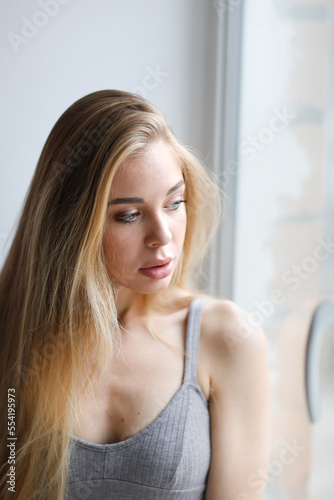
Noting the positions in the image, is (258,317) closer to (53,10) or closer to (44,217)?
(44,217)

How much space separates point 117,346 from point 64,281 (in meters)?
0.18

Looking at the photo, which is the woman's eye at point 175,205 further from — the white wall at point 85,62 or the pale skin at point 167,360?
the white wall at point 85,62

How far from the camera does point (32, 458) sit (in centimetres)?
106

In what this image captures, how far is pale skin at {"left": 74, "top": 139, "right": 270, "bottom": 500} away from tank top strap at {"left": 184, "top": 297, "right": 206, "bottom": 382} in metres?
0.01

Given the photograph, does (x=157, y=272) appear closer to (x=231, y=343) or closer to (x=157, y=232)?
(x=157, y=232)

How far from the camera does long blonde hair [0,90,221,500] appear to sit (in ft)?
3.18

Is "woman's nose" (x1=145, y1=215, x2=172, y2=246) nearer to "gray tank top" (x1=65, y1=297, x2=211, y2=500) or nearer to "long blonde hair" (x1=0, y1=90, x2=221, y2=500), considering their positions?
"long blonde hair" (x1=0, y1=90, x2=221, y2=500)

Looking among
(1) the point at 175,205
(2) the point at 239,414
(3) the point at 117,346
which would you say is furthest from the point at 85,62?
(2) the point at 239,414

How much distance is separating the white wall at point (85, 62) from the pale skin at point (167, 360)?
1.22ft

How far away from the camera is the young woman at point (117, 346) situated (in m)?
0.97

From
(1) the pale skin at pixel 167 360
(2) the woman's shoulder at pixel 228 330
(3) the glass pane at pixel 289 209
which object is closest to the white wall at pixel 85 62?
(3) the glass pane at pixel 289 209

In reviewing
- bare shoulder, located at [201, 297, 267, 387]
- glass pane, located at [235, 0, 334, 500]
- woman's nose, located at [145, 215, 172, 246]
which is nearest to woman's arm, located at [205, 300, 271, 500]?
bare shoulder, located at [201, 297, 267, 387]

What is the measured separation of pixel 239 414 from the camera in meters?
1.08

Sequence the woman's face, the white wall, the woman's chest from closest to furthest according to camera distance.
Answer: the woman's face
the woman's chest
the white wall
